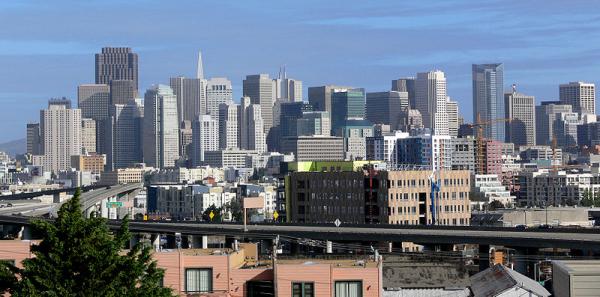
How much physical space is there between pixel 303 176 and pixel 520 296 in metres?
130

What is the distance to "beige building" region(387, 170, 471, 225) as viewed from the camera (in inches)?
6339

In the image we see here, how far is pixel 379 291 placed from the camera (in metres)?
42.7

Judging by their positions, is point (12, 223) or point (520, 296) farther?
point (12, 223)

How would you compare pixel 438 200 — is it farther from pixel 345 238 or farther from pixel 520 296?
pixel 520 296

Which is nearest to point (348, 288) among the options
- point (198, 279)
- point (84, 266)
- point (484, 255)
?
point (198, 279)

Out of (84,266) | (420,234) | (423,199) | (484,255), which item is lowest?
(484,255)

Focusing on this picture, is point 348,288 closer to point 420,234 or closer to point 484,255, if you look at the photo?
point 484,255

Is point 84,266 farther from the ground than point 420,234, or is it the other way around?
point 84,266

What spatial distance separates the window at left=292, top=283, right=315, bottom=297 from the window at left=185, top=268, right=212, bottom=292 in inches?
129

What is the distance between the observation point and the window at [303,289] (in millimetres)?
42500

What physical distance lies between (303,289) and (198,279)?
3940 mm

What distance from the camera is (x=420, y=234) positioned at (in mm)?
119688

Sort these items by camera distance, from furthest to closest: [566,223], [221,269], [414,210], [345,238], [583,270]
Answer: [566,223] → [414,210] → [345,238] → [221,269] → [583,270]

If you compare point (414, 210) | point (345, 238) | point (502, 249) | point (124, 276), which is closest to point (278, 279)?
point (124, 276)
